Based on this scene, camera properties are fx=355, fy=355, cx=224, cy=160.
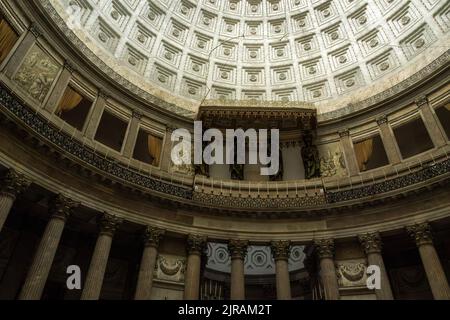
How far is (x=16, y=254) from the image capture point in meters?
14.4

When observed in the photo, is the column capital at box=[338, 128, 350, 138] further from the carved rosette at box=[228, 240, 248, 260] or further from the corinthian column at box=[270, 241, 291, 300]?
the carved rosette at box=[228, 240, 248, 260]

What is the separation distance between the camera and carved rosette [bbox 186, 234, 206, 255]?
51.3 feet

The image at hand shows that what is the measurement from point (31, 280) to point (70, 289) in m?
3.62

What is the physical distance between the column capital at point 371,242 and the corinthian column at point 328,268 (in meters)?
1.33

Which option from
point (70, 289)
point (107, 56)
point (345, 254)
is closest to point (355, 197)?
point (345, 254)

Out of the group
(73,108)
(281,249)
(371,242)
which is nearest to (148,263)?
(281,249)

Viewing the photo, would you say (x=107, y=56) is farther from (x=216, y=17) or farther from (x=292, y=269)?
(x=292, y=269)

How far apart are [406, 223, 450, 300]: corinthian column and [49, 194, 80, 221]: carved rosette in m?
13.7

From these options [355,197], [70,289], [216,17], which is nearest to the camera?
[70,289]

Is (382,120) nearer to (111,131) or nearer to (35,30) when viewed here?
(111,131)

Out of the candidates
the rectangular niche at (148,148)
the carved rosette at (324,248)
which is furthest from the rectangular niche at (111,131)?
the carved rosette at (324,248)

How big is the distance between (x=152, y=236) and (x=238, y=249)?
387 cm

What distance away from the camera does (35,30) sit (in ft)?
48.7

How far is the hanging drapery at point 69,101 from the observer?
15.8 m
